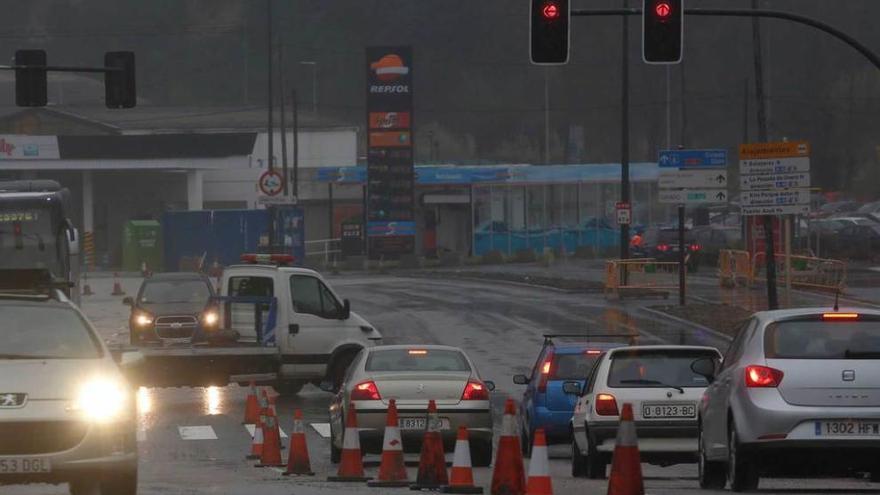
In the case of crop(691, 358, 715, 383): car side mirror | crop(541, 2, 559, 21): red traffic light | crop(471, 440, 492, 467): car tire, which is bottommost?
crop(471, 440, 492, 467): car tire

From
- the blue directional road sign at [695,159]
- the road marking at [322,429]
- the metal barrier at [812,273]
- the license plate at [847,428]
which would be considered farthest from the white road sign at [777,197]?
the license plate at [847,428]

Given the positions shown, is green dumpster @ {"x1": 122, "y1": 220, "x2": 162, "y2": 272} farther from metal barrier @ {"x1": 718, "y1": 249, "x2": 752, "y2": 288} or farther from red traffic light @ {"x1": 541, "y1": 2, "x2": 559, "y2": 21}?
red traffic light @ {"x1": 541, "y1": 2, "x2": 559, "y2": 21}

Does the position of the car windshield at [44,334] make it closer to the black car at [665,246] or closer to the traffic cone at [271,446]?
the traffic cone at [271,446]

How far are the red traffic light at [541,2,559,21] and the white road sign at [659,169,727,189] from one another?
62.6 ft

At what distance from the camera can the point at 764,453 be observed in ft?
42.2

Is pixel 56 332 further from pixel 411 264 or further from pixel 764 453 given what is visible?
pixel 411 264

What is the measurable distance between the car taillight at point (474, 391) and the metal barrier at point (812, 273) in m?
27.7

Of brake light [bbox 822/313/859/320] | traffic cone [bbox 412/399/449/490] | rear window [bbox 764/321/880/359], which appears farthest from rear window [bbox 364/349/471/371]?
brake light [bbox 822/313/859/320]

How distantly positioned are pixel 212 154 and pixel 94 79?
41.3 meters

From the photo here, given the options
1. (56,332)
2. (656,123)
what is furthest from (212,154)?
(56,332)

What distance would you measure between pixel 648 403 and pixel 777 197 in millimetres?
16499

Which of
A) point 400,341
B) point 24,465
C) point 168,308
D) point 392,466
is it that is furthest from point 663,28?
point 400,341

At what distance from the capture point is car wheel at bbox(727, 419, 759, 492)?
42.9 feet

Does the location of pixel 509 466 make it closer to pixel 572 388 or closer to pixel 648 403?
pixel 648 403
